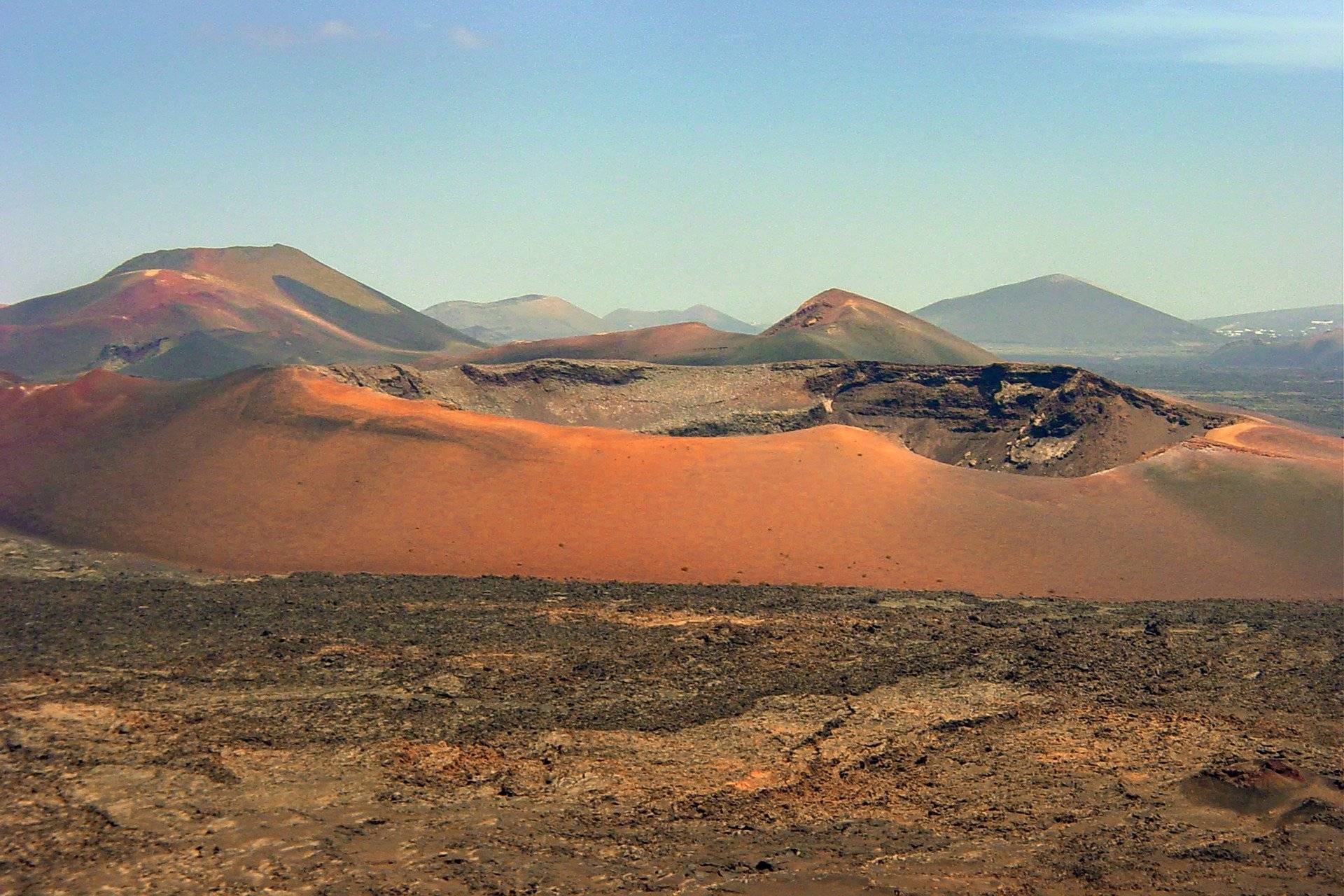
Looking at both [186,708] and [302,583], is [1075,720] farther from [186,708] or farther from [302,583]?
[302,583]

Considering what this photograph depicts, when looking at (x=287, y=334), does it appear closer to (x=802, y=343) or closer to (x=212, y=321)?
(x=212, y=321)

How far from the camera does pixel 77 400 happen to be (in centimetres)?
4078

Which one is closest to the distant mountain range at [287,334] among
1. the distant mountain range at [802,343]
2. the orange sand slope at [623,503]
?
the distant mountain range at [802,343]

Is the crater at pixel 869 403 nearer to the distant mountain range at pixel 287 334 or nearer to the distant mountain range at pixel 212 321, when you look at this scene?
the distant mountain range at pixel 287 334

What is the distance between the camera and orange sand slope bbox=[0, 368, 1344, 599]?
2964cm

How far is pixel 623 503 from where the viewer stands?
33.3 meters

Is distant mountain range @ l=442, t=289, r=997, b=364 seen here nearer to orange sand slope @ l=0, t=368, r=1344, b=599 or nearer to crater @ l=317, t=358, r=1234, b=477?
crater @ l=317, t=358, r=1234, b=477

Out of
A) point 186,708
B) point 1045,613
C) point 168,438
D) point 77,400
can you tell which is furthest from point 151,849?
point 77,400

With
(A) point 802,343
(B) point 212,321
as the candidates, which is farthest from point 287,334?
(A) point 802,343

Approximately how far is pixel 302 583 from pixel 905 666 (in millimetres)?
13969

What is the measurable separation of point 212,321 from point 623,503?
84.6 m

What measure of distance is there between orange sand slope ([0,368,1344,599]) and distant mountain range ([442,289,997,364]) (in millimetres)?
37061

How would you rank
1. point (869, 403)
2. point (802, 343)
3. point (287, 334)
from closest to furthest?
point (869, 403), point (802, 343), point (287, 334)

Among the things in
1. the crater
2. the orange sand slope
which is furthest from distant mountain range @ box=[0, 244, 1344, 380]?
the orange sand slope
